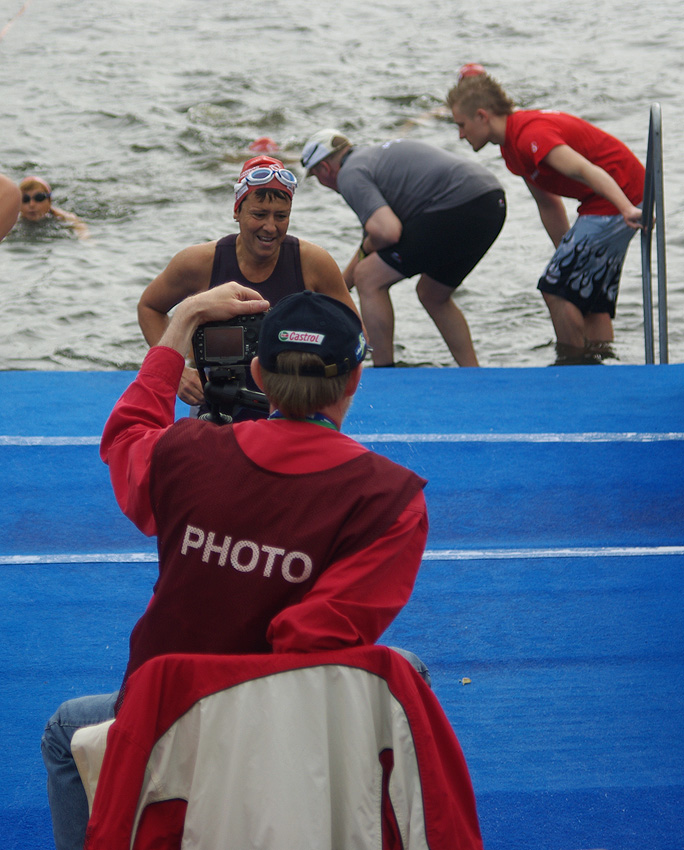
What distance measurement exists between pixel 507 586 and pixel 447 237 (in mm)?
2828

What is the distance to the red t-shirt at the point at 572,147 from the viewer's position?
536 cm

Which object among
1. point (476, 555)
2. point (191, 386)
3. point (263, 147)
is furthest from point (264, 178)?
point (263, 147)

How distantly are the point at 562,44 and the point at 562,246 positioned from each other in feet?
38.2

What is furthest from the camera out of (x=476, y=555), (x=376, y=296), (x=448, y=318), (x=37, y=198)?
(x=37, y=198)

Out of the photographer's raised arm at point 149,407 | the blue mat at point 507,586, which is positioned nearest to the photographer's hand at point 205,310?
the photographer's raised arm at point 149,407

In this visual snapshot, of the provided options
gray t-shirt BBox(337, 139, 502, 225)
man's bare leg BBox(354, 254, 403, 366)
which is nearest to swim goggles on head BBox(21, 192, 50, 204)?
man's bare leg BBox(354, 254, 403, 366)

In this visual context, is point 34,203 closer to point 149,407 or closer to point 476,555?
point 476,555

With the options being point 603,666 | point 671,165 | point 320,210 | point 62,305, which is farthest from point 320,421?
point 671,165

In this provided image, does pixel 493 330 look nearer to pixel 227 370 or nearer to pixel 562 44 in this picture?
Result: pixel 227 370

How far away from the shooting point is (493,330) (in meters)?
7.88

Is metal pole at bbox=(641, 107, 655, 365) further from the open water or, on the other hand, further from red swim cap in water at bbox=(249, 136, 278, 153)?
red swim cap in water at bbox=(249, 136, 278, 153)

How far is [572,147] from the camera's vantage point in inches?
214

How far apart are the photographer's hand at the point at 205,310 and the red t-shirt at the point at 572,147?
3.74m

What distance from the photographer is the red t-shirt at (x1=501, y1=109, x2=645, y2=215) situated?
5355 millimetres
